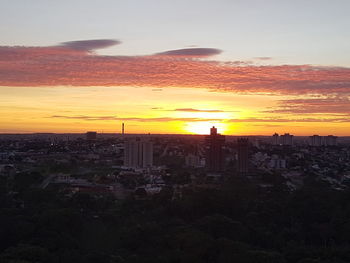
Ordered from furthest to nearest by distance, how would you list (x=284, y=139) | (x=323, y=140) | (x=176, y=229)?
(x=284, y=139) < (x=323, y=140) < (x=176, y=229)

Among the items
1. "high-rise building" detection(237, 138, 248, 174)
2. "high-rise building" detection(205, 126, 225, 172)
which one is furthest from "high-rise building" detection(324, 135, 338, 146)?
"high-rise building" detection(237, 138, 248, 174)

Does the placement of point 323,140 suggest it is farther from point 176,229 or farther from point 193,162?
point 176,229

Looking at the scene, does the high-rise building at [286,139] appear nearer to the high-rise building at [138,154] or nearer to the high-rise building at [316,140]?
the high-rise building at [316,140]

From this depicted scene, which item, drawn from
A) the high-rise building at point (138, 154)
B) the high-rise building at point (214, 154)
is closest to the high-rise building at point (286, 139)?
the high-rise building at point (138, 154)

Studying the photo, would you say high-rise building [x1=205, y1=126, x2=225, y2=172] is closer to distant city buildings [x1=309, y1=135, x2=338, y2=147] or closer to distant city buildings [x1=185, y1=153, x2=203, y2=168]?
distant city buildings [x1=185, y1=153, x2=203, y2=168]

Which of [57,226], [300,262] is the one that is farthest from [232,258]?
[57,226]

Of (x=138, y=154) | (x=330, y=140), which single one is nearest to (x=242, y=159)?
(x=138, y=154)
